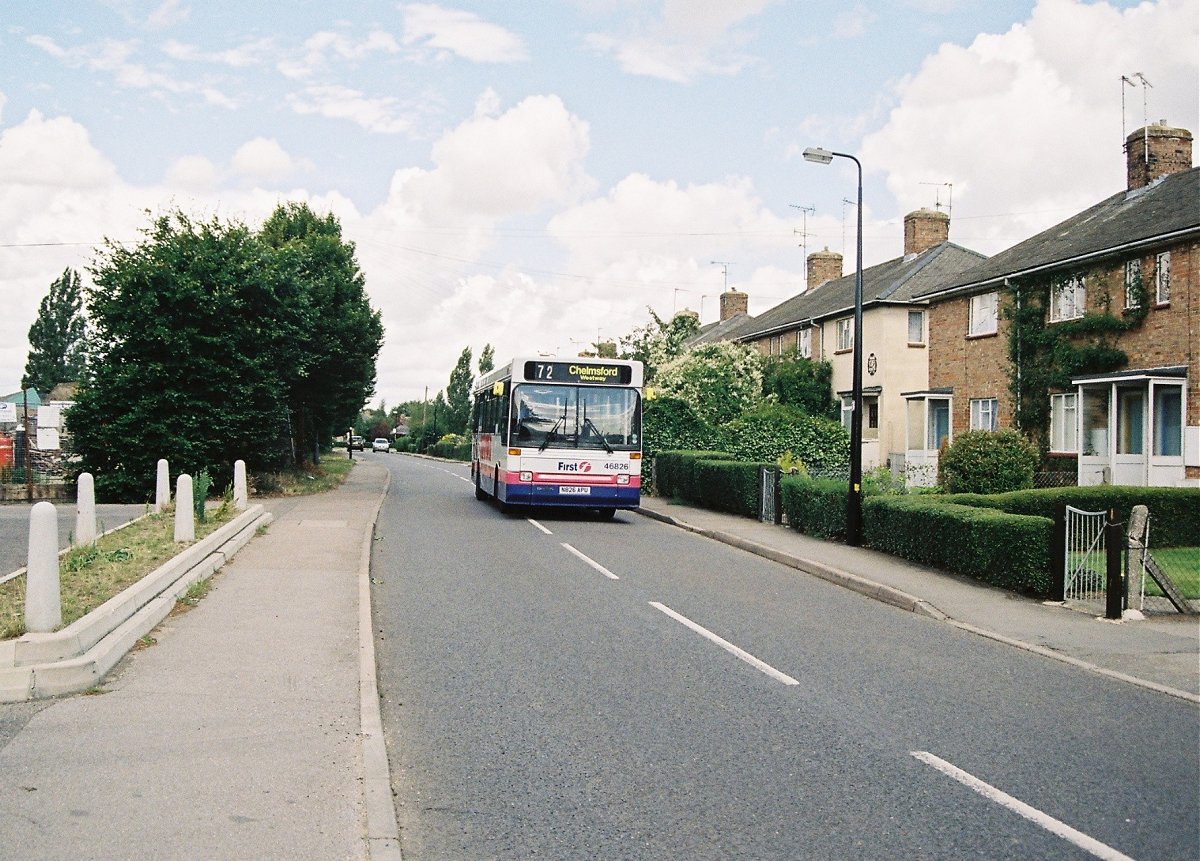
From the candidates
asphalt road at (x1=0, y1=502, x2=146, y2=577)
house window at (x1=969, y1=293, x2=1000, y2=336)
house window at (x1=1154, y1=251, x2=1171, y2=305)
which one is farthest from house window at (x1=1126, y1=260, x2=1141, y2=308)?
asphalt road at (x1=0, y1=502, x2=146, y2=577)

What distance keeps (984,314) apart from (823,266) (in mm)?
20033

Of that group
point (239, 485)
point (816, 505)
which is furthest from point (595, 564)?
point (239, 485)

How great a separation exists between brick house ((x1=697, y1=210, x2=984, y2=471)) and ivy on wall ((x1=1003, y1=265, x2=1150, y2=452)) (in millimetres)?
7087

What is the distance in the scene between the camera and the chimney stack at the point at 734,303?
63.1 meters

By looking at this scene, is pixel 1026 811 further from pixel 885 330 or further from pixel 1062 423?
pixel 885 330

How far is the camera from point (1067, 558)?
466 inches

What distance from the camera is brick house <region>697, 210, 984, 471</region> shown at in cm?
3647

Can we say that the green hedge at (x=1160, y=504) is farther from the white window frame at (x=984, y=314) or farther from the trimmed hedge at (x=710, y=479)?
the white window frame at (x=984, y=314)

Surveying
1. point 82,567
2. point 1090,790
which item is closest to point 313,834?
point 1090,790

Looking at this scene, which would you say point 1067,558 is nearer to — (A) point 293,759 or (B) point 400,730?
(B) point 400,730

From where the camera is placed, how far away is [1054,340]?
2614 cm

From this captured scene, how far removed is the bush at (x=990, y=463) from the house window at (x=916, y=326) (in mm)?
15710

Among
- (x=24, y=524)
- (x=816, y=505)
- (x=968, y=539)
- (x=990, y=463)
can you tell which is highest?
(x=990, y=463)

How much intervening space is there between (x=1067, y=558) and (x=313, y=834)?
9783mm
